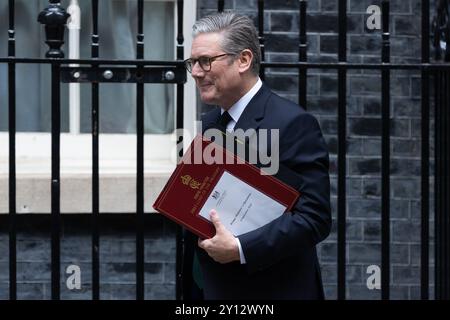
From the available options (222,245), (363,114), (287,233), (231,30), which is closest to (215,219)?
(222,245)

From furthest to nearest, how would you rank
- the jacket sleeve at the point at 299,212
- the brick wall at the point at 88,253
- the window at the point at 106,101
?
the window at the point at 106,101 → the brick wall at the point at 88,253 → the jacket sleeve at the point at 299,212

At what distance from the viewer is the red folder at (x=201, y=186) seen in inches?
134

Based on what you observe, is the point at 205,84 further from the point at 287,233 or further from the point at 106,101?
the point at 106,101

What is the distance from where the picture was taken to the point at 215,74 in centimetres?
348

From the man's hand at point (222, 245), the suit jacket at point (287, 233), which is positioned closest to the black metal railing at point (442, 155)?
the suit jacket at point (287, 233)

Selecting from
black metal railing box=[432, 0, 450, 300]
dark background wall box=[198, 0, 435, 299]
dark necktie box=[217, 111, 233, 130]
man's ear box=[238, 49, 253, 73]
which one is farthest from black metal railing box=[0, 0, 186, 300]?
dark background wall box=[198, 0, 435, 299]

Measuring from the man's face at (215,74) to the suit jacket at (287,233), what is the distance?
8 centimetres

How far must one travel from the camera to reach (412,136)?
620cm

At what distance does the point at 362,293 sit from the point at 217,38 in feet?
10.2

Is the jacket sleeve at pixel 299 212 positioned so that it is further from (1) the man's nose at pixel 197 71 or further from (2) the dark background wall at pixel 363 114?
(2) the dark background wall at pixel 363 114

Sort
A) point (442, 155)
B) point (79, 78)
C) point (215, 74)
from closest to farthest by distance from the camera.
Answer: point (215, 74) < point (79, 78) < point (442, 155)

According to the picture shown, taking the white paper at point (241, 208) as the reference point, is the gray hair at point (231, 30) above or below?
above

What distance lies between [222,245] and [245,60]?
62 centimetres

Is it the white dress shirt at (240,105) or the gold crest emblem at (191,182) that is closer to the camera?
the gold crest emblem at (191,182)
